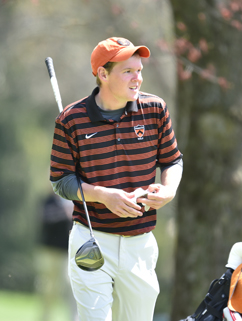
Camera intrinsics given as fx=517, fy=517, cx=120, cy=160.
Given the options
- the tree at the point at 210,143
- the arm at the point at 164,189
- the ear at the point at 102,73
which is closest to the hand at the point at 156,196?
the arm at the point at 164,189

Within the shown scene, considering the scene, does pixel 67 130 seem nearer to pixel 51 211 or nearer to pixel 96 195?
pixel 96 195

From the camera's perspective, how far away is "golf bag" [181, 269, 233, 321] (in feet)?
10.3

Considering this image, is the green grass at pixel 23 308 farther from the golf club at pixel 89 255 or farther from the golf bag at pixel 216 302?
the golf club at pixel 89 255

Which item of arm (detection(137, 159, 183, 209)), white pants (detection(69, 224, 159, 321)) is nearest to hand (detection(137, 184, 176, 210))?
arm (detection(137, 159, 183, 209))

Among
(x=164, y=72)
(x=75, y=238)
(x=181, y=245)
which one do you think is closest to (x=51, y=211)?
(x=181, y=245)

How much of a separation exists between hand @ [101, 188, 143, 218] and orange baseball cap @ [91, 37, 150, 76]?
0.73 metres

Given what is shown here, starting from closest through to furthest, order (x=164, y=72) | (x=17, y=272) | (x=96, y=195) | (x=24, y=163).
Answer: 1. (x=96, y=195)
2. (x=164, y=72)
3. (x=17, y=272)
4. (x=24, y=163)

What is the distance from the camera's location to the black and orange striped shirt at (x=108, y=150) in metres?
2.83

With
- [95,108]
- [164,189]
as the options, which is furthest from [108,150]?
[164,189]

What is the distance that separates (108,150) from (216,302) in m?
1.18

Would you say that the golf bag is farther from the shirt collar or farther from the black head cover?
the shirt collar

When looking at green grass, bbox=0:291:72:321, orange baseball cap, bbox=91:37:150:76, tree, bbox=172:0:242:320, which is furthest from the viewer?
green grass, bbox=0:291:72:321

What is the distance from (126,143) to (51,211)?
3926 mm

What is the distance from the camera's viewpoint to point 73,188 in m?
2.80
